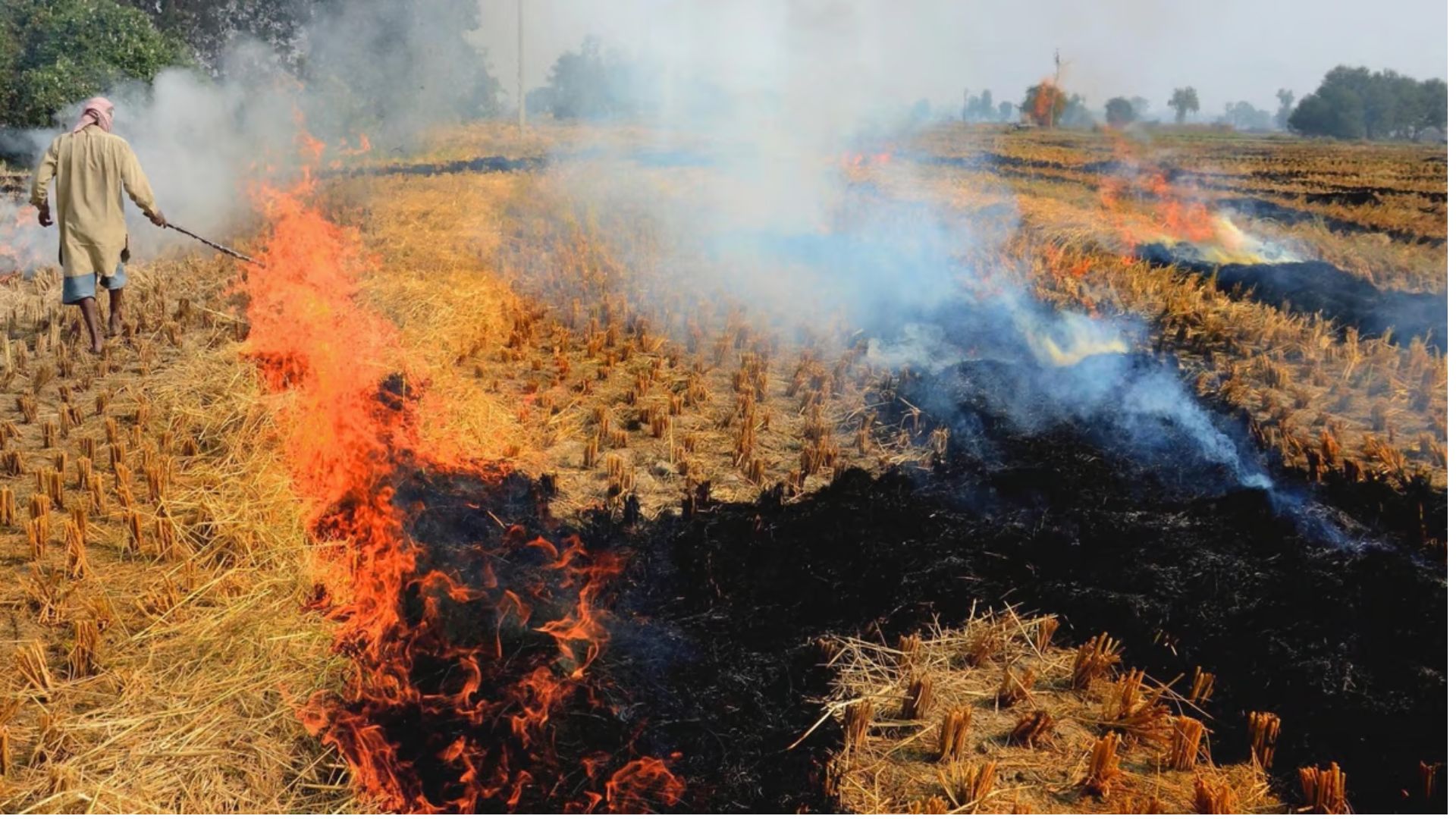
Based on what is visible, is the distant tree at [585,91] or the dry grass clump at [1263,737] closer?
the dry grass clump at [1263,737]

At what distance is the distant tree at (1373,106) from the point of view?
35.0 metres

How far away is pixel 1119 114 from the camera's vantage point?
2442cm

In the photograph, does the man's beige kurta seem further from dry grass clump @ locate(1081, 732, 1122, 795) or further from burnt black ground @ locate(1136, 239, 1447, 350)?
burnt black ground @ locate(1136, 239, 1447, 350)

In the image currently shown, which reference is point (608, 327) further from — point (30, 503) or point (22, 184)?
point (22, 184)

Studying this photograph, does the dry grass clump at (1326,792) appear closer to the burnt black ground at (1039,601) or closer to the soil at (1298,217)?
the burnt black ground at (1039,601)

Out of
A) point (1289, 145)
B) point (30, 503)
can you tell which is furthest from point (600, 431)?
point (1289, 145)

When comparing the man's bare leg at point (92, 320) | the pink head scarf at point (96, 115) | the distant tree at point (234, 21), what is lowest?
the man's bare leg at point (92, 320)

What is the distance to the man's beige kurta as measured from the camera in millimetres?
→ 5949

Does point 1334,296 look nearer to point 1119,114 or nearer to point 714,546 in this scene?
point 714,546

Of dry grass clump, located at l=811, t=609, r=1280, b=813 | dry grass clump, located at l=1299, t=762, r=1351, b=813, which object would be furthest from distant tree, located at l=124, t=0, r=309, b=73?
dry grass clump, located at l=1299, t=762, r=1351, b=813

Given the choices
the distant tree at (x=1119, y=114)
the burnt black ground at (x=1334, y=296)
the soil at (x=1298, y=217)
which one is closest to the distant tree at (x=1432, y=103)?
the distant tree at (x=1119, y=114)

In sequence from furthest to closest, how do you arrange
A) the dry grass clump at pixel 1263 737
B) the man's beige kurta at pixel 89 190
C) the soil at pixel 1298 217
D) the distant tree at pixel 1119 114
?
the distant tree at pixel 1119 114 → the soil at pixel 1298 217 → the man's beige kurta at pixel 89 190 → the dry grass clump at pixel 1263 737

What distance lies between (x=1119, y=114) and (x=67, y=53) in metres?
23.7

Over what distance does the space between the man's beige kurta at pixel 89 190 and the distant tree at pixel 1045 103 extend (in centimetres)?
2174
